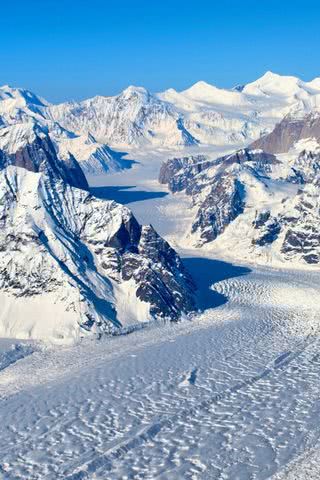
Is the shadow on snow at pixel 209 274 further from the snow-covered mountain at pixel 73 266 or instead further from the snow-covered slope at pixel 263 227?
the snow-covered slope at pixel 263 227

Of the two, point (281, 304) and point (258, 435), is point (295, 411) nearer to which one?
point (258, 435)

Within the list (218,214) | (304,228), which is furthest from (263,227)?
(218,214)

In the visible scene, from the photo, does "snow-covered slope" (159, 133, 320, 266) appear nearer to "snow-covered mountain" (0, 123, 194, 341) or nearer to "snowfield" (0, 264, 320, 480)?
"snow-covered mountain" (0, 123, 194, 341)

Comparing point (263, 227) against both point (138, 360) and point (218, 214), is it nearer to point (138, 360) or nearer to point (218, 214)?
point (218, 214)

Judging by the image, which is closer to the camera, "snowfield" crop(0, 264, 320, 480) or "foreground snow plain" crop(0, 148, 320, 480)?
"foreground snow plain" crop(0, 148, 320, 480)

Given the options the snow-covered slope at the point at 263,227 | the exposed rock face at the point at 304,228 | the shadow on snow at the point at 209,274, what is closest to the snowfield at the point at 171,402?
the shadow on snow at the point at 209,274

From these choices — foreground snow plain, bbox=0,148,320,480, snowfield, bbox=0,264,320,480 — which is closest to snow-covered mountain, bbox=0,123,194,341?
foreground snow plain, bbox=0,148,320,480

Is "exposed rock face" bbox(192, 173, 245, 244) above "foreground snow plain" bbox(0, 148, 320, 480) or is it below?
above

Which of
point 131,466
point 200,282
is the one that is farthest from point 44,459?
point 200,282

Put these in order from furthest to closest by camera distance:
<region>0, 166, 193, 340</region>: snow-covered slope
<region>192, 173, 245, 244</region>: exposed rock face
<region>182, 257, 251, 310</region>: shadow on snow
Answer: <region>192, 173, 245, 244</region>: exposed rock face
<region>182, 257, 251, 310</region>: shadow on snow
<region>0, 166, 193, 340</region>: snow-covered slope
